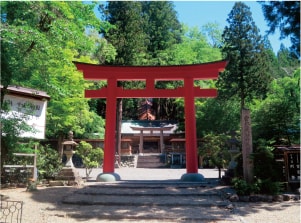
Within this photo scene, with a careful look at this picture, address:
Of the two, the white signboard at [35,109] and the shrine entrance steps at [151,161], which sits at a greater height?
the white signboard at [35,109]

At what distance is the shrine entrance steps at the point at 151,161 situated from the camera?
27.5 metres

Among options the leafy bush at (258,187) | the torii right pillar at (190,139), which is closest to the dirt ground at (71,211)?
the leafy bush at (258,187)

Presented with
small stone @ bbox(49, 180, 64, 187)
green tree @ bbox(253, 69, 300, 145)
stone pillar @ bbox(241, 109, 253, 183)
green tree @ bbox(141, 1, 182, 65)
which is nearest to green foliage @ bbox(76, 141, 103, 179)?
small stone @ bbox(49, 180, 64, 187)

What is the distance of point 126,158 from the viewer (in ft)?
93.9

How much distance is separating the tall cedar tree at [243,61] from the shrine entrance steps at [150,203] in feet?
54.3

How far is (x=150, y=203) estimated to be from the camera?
8023 mm

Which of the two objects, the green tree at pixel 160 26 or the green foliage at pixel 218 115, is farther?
the green tree at pixel 160 26

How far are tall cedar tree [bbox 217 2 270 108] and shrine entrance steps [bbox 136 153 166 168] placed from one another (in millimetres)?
8513

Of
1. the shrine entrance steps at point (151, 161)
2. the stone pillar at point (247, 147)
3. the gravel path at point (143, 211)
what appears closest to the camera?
the gravel path at point (143, 211)

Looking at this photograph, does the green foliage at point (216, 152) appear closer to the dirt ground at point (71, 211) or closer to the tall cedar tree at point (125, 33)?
the dirt ground at point (71, 211)

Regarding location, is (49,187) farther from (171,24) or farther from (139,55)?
(171,24)

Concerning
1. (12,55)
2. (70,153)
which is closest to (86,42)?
(12,55)

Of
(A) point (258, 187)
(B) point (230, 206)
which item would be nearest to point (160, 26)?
(A) point (258, 187)

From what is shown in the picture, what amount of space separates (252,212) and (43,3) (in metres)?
7.73
